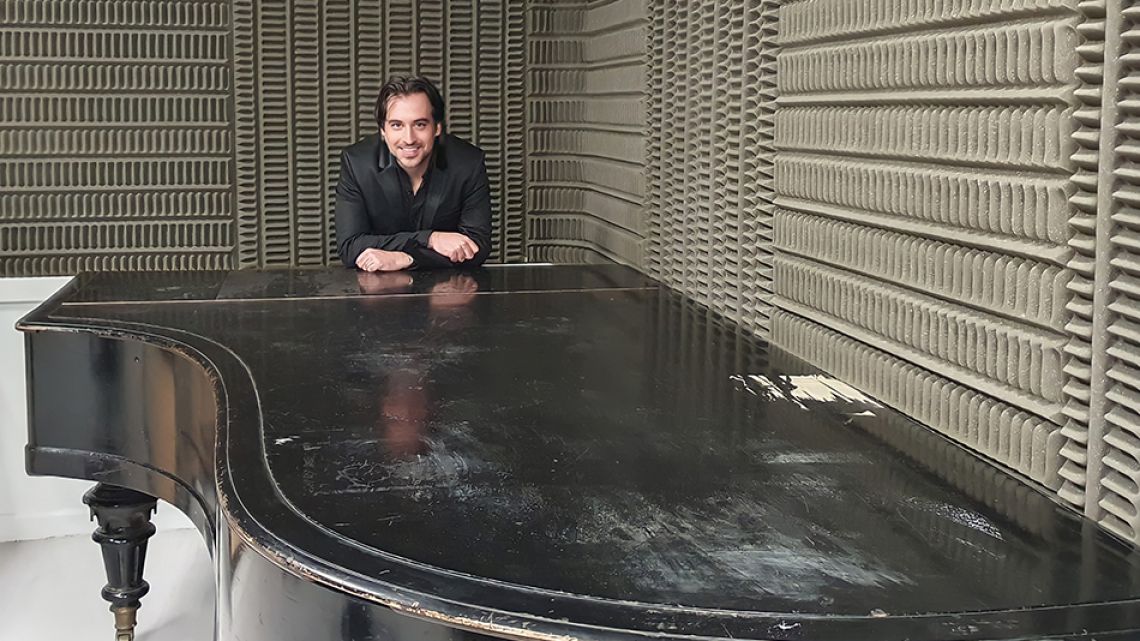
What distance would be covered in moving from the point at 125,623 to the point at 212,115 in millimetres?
2229

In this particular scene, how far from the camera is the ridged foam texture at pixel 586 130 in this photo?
4410 mm

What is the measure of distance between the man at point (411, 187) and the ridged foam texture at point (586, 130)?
0.47 meters

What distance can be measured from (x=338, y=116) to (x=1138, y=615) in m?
4.32

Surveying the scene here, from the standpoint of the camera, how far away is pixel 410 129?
14.5ft

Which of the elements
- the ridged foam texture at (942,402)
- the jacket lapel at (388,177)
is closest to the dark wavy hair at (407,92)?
the jacket lapel at (388,177)

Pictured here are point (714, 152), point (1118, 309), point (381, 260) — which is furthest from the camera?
point (381, 260)

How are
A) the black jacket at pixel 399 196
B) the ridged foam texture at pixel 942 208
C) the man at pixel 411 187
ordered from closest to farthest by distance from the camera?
1. the ridged foam texture at pixel 942 208
2. the man at pixel 411 187
3. the black jacket at pixel 399 196

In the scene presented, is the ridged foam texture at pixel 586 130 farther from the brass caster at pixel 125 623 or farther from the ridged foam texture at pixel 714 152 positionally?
the brass caster at pixel 125 623

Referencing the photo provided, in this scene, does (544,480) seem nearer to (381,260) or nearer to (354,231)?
(381,260)

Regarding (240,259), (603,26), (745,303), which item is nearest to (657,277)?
(745,303)

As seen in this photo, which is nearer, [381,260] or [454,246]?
[381,260]

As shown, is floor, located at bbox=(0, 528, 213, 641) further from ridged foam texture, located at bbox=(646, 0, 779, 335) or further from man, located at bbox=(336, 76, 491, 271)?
ridged foam texture, located at bbox=(646, 0, 779, 335)

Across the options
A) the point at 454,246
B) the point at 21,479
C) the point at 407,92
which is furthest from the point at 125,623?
the point at 407,92

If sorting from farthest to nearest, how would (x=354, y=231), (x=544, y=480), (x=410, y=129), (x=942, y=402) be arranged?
1. (x=354, y=231)
2. (x=410, y=129)
3. (x=942, y=402)
4. (x=544, y=480)
